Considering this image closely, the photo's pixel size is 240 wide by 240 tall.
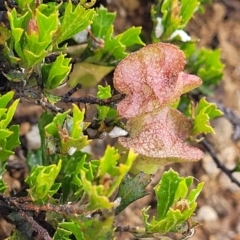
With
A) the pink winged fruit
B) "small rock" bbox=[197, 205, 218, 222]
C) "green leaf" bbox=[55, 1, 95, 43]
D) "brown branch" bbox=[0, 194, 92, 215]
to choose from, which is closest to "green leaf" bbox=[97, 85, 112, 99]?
the pink winged fruit

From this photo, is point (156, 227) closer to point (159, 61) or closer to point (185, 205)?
point (185, 205)

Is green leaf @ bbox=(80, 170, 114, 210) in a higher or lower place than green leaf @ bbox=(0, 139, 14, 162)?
higher

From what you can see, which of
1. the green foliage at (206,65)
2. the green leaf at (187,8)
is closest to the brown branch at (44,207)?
the green leaf at (187,8)

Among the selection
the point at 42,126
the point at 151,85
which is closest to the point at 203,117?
the point at 151,85

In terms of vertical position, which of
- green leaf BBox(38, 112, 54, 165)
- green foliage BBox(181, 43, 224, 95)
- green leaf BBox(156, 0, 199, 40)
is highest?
green leaf BBox(156, 0, 199, 40)

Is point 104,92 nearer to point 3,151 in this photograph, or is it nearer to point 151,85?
point 151,85

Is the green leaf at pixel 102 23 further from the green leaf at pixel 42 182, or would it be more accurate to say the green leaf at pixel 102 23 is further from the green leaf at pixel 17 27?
the green leaf at pixel 42 182

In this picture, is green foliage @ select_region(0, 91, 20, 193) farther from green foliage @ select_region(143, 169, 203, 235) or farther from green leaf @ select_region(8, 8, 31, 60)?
green foliage @ select_region(143, 169, 203, 235)
